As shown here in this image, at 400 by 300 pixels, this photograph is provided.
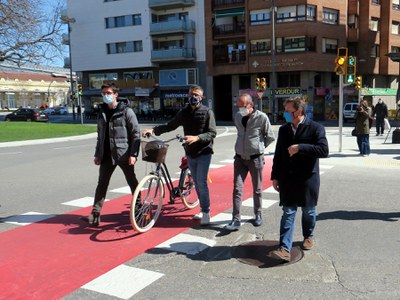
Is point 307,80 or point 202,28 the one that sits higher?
point 202,28

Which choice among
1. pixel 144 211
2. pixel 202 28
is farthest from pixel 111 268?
pixel 202 28

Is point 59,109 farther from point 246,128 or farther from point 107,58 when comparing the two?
point 246,128

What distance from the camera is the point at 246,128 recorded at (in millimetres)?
5508

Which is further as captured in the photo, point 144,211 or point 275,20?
point 275,20

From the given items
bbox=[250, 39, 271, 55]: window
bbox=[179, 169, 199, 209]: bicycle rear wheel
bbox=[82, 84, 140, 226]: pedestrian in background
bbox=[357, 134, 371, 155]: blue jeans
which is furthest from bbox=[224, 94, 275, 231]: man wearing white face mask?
bbox=[250, 39, 271, 55]: window

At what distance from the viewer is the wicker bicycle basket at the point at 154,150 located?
5.44 meters

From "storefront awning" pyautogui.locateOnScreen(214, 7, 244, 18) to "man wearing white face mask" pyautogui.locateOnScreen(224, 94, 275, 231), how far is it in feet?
131

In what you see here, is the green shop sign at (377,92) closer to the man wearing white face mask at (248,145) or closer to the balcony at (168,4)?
the balcony at (168,4)

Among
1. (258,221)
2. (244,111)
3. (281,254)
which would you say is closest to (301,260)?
(281,254)

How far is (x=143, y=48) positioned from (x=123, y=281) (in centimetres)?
4738

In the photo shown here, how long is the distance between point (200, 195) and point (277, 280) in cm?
199

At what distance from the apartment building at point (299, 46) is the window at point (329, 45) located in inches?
0.8

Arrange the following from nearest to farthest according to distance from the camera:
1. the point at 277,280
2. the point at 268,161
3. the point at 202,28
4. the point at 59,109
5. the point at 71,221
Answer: the point at 277,280 → the point at 71,221 → the point at 268,161 → the point at 202,28 → the point at 59,109

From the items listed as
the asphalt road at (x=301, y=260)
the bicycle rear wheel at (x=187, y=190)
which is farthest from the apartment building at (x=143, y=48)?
the bicycle rear wheel at (x=187, y=190)
